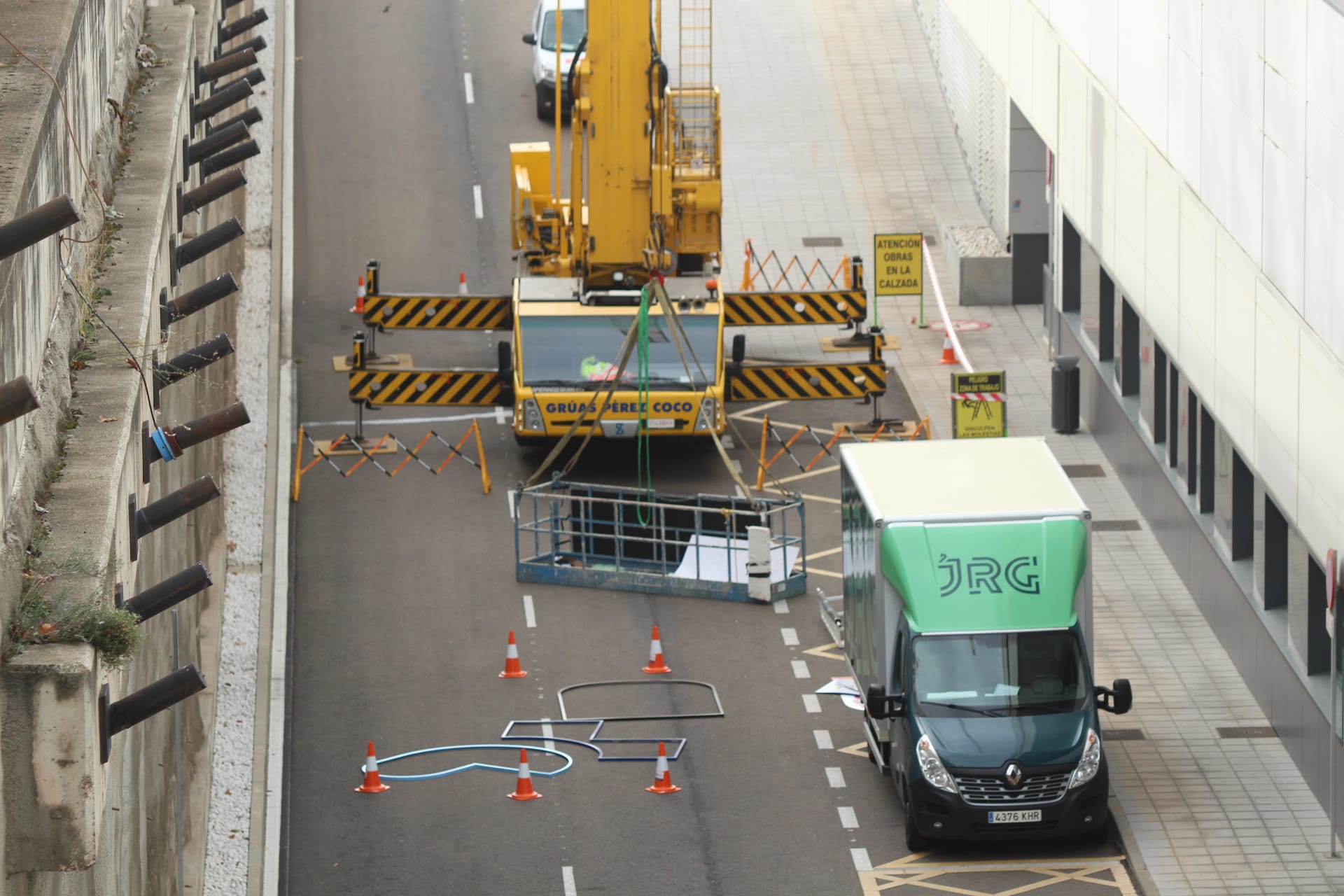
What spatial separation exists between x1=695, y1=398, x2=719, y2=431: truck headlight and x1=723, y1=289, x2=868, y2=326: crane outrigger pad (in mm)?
3099

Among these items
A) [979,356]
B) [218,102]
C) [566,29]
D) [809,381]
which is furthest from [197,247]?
[566,29]

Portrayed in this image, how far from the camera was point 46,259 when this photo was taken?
42.2 feet

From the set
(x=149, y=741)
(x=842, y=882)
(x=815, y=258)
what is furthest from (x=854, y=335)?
(x=149, y=741)

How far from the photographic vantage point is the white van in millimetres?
42719

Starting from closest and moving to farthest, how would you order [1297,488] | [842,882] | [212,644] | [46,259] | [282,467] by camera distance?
[46,259] → [842,882] → [1297,488] → [212,644] → [282,467]

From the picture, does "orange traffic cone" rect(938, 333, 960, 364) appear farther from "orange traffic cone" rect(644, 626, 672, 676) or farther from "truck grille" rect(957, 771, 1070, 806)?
"truck grille" rect(957, 771, 1070, 806)

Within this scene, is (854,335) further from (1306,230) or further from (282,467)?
(1306,230)

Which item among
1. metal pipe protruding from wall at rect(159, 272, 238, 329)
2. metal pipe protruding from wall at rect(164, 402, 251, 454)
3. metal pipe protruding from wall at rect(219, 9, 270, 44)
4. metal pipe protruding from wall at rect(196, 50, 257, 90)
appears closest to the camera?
metal pipe protruding from wall at rect(164, 402, 251, 454)

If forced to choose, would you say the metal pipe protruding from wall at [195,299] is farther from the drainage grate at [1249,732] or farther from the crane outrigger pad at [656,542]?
the drainage grate at [1249,732]

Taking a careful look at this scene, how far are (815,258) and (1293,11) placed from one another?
17560mm

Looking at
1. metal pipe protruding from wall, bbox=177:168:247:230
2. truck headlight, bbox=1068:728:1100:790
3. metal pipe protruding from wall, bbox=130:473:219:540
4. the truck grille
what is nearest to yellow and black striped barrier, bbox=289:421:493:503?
metal pipe protruding from wall, bbox=177:168:247:230

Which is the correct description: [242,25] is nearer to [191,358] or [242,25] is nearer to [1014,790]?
[191,358]

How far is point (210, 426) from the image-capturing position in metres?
14.0

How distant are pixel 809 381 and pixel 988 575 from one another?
1060cm
